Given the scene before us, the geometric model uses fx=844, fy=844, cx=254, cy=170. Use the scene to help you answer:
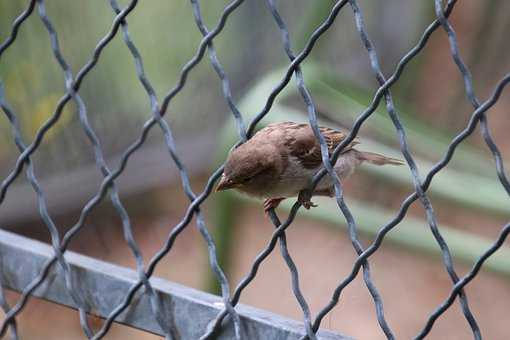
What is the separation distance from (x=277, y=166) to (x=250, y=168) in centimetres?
9

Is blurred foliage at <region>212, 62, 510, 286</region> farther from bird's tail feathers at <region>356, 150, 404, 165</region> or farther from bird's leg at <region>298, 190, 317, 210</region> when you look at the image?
bird's leg at <region>298, 190, 317, 210</region>

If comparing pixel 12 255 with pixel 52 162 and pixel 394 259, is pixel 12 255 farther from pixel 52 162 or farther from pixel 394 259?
pixel 394 259

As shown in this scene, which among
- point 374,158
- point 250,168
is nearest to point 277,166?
point 250,168

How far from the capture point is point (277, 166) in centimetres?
211

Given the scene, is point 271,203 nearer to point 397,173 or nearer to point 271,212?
point 271,212

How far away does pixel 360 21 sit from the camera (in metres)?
1.43

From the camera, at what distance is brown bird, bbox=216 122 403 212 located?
2.05 meters

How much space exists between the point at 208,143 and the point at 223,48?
1.93 feet

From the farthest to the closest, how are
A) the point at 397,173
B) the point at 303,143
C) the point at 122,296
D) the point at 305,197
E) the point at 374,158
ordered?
the point at 397,173 → the point at 374,158 → the point at 303,143 → the point at 305,197 → the point at 122,296

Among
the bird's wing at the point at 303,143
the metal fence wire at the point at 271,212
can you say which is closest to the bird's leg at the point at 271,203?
the bird's wing at the point at 303,143

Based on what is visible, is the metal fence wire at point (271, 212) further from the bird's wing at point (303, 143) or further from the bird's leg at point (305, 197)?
the bird's wing at point (303, 143)

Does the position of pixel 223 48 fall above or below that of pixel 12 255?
below

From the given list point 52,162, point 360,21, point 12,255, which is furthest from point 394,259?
point 360,21

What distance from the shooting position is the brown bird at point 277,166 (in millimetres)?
2053
